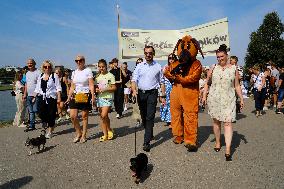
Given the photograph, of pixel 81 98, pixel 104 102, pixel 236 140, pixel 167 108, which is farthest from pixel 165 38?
pixel 236 140

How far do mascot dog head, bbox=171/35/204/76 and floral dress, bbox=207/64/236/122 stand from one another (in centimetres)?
69

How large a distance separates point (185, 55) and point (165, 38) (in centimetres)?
546

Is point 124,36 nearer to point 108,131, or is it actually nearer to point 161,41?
point 161,41

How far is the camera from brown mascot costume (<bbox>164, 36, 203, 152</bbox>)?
6.76 m

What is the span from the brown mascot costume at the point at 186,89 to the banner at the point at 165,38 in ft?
14.1

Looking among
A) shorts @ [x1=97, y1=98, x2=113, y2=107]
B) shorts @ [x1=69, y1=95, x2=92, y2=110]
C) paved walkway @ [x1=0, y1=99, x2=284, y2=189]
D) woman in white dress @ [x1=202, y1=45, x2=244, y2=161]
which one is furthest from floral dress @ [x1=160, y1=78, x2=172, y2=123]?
woman in white dress @ [x1=202, y1=45, x2=244, y2=161]

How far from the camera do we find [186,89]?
6926 millimetres

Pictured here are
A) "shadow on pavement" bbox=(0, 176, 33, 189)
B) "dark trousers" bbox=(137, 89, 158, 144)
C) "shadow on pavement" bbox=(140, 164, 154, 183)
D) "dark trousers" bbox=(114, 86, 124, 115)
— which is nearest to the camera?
"shadow on pavement" bbox=(0, 176, 33, 189)

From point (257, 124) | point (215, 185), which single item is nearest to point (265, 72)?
point (257, 124)

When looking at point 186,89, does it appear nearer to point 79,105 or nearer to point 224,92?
point 224,92

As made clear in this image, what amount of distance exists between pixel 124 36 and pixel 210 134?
5.18 m

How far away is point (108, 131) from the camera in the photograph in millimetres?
8234

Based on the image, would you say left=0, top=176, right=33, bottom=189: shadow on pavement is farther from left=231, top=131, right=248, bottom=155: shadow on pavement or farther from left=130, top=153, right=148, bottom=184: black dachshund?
left=231, top=131, right=248, bottom=155: shadow on pavement

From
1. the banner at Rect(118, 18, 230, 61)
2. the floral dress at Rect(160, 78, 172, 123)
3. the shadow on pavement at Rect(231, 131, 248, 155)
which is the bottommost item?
the shadow on pavement at Rect(231, 131, 248, 155)
